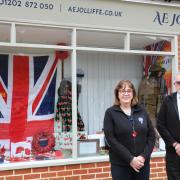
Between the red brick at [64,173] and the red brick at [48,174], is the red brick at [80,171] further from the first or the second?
the red brick at [48,174]

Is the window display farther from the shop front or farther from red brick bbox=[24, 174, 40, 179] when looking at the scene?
red brick bbox=[24, 174, 40, 179]

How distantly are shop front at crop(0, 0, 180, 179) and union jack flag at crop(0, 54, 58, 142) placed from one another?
1 centimetres

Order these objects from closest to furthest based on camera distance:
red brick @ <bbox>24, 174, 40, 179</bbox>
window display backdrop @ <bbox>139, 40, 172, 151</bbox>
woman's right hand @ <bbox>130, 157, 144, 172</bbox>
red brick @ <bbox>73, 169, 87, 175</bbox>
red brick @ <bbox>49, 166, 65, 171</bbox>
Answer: woman's right hand @ <bbox>130, 157, 144, 172</bbox>, red brick @ <bbox>24, 174, 40, 179</bbox>, red brick @ <bbox>49, 166, 65, 171</bbox>, red brick @ <bbox>73, 169, 87, 175</bbox>, window display backdrop @ <bbox>139, 40, 172, 151</bbox>

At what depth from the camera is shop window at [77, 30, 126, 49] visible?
5.66m

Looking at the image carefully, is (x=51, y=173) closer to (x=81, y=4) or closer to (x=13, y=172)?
(x=13, y=172)

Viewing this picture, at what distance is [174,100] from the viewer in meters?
4.49

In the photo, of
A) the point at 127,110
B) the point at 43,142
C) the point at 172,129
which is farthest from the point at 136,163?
the point at 43,142

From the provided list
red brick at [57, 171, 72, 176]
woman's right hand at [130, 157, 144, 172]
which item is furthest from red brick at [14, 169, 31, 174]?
woman's right hand at [130, 157, 144, 172]

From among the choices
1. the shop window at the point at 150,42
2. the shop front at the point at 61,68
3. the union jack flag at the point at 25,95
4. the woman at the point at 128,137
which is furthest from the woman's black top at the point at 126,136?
the shop window at the point at 150,42

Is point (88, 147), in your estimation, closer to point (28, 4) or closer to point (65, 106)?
point (65, 106)

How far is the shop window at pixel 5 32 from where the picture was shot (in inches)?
203

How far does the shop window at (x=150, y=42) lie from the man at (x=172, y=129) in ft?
5.51

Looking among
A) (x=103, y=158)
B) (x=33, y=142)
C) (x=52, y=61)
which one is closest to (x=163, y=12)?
(x=52, y=61)

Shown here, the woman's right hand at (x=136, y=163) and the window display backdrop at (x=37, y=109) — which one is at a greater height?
→ the window display backdrop at (x=37, y=109)
